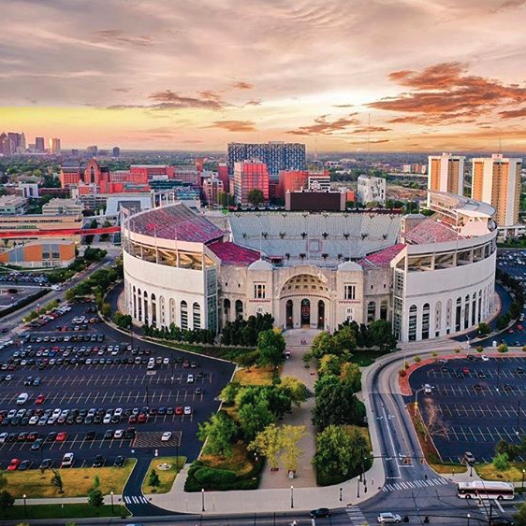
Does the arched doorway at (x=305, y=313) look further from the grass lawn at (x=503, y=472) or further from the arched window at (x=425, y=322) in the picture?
the grass lawn at (x=503, y=472)

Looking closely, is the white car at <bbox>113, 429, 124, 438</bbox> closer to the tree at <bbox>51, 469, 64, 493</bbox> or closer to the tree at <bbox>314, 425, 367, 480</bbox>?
the tree at <bbox>51, 469, 64, 493</bbox>

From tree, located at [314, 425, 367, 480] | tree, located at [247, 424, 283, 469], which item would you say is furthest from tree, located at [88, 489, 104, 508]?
tree, located at [314, 425, 367, 480]

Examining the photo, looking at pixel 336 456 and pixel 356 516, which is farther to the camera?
pixel 336 456

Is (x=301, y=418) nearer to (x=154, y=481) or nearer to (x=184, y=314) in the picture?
(x=154, y=481)

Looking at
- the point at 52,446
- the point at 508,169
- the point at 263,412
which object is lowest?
the point at 52,446

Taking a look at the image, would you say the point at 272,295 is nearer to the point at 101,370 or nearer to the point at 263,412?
the point at 101,370

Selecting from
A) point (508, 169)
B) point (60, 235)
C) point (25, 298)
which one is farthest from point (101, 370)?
point (508, 169)

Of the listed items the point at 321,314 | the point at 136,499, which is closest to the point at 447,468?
the point at 136,499
